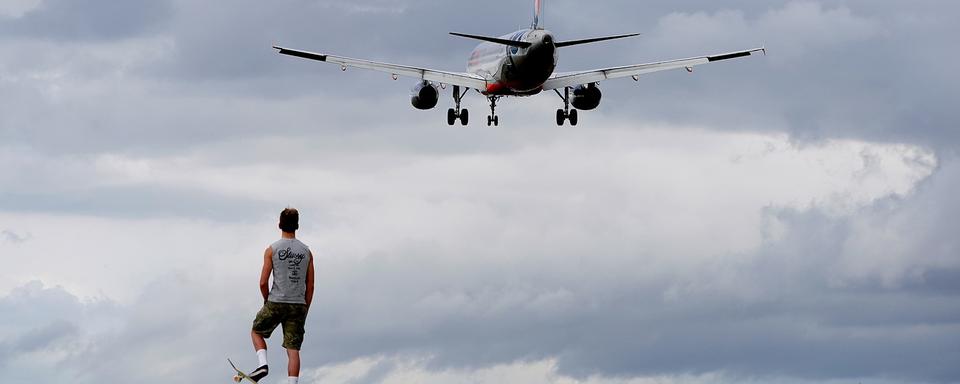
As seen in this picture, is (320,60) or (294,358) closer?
(294,358)

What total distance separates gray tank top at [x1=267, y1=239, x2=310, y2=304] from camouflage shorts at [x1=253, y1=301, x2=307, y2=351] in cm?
14

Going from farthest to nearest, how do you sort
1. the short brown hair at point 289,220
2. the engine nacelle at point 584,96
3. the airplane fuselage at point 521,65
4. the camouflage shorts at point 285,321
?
1. the engine nacelle at point 584,96
2. the airplane fuselage at point 521,65
3. the camouflage shorts at point 285,321
4. the short brown hair at point 289,220

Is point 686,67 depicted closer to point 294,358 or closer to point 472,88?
point 472,88

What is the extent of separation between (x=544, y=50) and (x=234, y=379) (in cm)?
4898

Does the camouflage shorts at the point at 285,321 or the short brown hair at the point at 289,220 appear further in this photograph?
the camouflage shorts at the point at 285,321

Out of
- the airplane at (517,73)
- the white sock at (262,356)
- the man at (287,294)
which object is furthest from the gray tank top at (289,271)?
the airplane at (517,73)

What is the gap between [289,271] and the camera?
76.9ft

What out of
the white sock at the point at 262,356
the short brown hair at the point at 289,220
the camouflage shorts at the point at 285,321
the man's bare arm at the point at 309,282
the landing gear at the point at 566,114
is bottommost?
the white sock at the point at 262,356

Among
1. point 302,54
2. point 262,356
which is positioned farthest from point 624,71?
point 262,356

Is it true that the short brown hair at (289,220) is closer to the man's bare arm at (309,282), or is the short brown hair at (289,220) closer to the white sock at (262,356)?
the man's bare arm at (309,282)

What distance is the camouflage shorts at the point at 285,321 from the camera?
2384 cm

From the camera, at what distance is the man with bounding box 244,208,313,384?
76.2 feet

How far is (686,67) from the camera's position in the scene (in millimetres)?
77750

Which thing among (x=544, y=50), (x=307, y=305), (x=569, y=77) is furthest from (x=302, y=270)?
(x=569, y=77)
